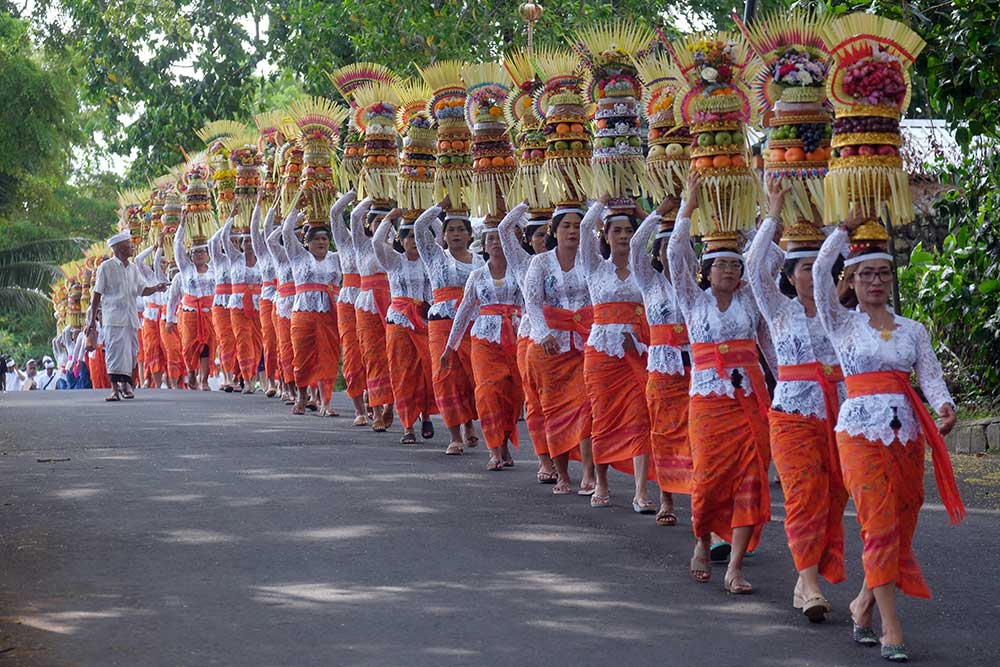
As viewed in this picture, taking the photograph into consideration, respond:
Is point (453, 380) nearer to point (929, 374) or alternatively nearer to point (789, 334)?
point (789, 334)

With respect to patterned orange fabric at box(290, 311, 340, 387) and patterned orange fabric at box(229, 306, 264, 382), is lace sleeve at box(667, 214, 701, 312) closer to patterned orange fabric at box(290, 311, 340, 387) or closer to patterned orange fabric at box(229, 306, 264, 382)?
patterned orange fabric at box(290, 311, 340, 387)

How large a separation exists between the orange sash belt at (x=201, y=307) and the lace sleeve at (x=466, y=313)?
885 centimetres

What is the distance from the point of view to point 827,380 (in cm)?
680

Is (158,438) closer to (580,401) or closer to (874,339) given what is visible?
(580,401)

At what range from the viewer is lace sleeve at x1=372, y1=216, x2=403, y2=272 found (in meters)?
12.5

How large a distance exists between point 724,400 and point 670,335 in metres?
1.22

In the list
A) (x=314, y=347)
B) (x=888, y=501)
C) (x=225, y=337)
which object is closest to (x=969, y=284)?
(x=314, y=347)

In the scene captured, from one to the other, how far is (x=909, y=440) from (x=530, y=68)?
209 inches

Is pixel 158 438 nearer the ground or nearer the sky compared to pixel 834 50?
nearer the ground

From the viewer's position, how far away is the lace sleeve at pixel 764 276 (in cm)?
690

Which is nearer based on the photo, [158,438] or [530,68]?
[530,68]

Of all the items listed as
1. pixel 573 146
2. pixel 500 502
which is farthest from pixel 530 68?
pixel 500 502

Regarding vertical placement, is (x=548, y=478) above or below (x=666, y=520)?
above

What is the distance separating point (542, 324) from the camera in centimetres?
988
